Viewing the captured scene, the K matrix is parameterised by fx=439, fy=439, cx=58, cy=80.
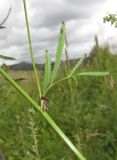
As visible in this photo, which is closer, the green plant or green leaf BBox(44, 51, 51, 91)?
green leaf BBox(44, 51, 51, 91)

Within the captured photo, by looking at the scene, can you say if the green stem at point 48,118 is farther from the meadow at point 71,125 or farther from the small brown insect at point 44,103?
the meadow at point 71,125

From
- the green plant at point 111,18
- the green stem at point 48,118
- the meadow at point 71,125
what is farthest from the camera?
the meadow at point 71,125

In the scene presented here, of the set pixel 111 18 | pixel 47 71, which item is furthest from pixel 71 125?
pixel 47 71

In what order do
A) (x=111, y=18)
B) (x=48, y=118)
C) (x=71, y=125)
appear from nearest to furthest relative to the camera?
1. (x=48, y=118)
2. (x=111, y=18)
3. (x=71, y=125)

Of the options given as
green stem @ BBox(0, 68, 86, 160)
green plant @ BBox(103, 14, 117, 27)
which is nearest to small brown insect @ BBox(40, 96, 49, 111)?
green stem @ BBox(0, 68, 86, 160)

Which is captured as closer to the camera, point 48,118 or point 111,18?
point 48,118

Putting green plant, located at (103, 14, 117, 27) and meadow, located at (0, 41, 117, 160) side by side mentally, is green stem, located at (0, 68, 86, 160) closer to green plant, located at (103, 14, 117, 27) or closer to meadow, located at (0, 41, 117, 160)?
green plant, located at (103, 14, 117, 27)

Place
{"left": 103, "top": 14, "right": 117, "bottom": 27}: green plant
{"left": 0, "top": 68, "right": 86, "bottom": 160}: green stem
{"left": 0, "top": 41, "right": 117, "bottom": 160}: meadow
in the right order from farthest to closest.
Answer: {"left": 0, "top": 41, "right": 117, "bottom": 160}: meadow → {"left": 103, "top": 14, "right": 117, "bottom": 27}: green plant → {"left": 0, "top": 68, "right": 86, "bottom": 160}: green stem

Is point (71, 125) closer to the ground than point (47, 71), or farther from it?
closer to the ground

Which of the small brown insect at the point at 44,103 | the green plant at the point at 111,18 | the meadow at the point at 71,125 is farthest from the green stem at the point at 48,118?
the meadow at the point at 71,125

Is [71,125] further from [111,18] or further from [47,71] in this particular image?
[47,71]

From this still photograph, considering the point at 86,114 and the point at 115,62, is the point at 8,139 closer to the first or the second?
the point at 86,114

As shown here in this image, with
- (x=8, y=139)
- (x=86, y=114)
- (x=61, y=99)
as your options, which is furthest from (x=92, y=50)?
(x=8, y=139)
